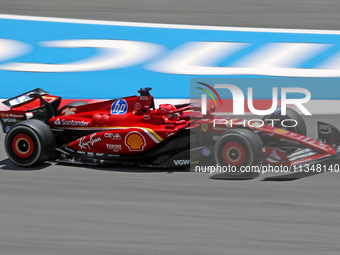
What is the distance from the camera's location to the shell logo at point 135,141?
265 inches

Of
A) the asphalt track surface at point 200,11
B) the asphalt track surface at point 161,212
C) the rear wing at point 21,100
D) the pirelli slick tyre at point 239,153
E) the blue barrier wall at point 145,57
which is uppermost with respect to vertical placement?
the asphalt track surface at point 200,11

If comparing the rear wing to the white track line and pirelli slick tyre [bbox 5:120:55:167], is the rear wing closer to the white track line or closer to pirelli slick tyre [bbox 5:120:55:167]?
pirelli slick tyre [bbox 5:120:55:167]

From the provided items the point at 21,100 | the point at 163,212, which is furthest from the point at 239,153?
the point at 21,100

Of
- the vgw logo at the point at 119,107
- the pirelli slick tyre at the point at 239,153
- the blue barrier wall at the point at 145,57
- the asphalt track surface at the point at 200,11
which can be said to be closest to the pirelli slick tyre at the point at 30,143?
the vgw logo at the point at 119,107

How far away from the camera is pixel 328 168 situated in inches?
259

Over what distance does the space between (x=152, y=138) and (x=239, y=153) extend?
117 cm

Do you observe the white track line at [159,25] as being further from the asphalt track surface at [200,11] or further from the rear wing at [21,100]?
the rear wing at [21,100]

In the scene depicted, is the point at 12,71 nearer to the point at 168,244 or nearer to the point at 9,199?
the point at 9,199

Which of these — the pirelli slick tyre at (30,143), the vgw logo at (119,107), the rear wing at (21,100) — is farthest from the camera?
the rear wing at (21,100)

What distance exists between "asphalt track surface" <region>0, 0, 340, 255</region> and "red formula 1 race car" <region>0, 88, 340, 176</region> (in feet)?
0.64

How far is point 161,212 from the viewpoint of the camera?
5285mm

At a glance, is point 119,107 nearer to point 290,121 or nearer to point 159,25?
point 290,121

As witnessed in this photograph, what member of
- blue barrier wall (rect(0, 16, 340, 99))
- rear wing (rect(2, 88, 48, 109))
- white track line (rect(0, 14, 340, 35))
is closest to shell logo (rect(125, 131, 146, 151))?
rear wing (rect(2, 88, 48, 109))

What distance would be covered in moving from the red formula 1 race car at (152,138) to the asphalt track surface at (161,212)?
196 mm
